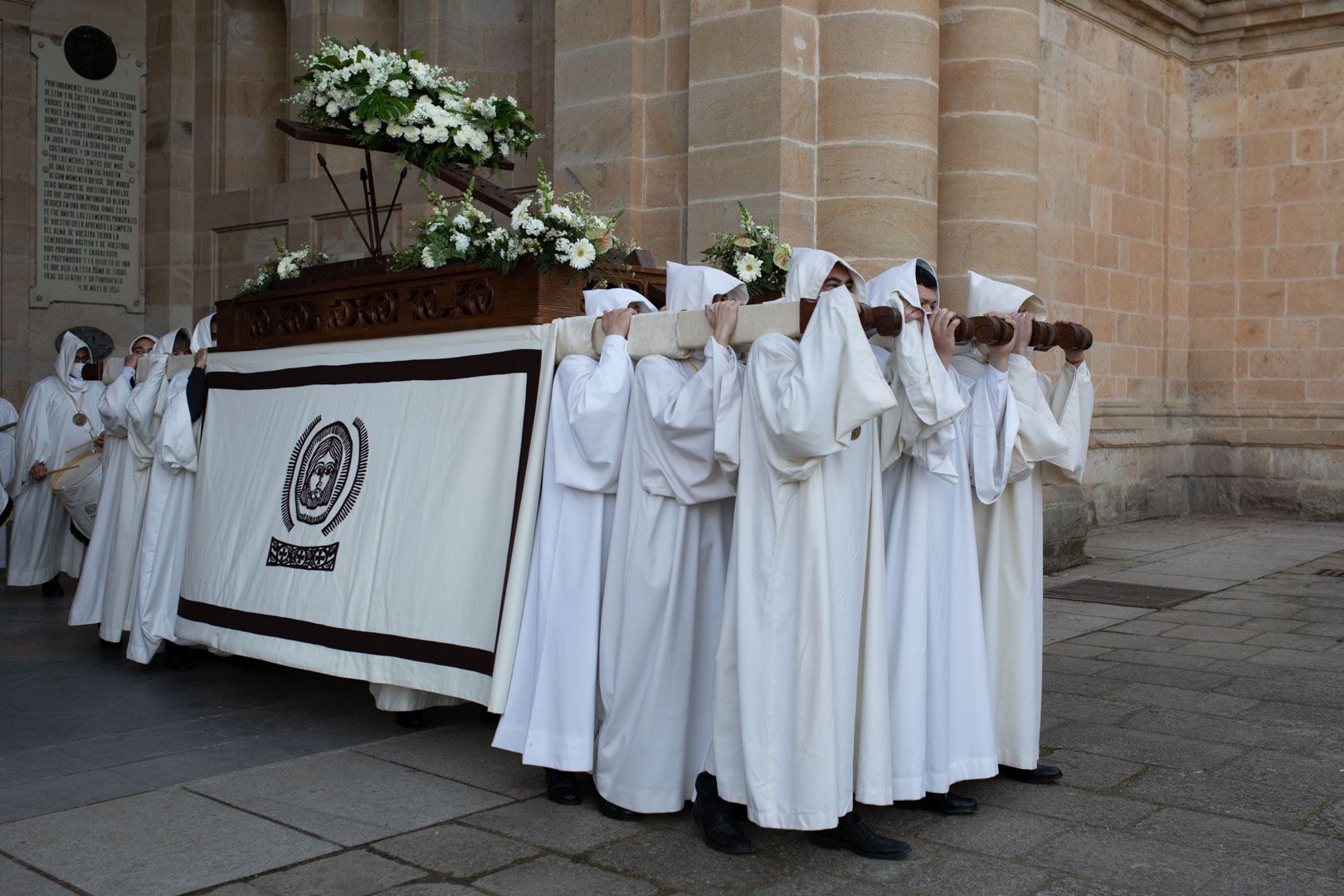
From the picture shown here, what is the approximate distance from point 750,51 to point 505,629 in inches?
190

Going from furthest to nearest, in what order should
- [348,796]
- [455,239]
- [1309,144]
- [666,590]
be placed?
[1309,144], [455,239], [348,796], [666,590]

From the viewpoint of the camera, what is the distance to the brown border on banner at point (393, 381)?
4727mm

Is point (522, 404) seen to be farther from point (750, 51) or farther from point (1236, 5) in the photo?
point (1236, 5)

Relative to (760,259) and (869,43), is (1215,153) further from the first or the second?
(760,259)

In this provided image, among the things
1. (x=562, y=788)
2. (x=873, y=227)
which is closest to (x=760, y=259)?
(x=562, y=788)

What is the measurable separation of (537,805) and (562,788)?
0.09 m

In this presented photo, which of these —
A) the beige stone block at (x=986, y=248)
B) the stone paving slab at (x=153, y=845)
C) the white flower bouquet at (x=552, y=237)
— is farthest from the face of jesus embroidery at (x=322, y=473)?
the beige stone block at (x=986, y=248)

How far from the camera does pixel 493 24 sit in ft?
36.2

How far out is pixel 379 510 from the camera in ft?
17.0

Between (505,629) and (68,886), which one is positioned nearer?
(68,886)

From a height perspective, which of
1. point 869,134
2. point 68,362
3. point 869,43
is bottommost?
point 68,362

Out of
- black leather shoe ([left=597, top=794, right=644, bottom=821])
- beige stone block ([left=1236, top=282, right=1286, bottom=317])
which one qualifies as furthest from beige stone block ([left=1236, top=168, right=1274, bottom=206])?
black leather shoe ([left=597, top=794, right=644, bottom=821])

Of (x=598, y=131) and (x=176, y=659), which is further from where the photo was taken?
(x=598, y=131)

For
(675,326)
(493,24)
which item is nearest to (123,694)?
(675,326)
